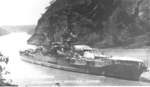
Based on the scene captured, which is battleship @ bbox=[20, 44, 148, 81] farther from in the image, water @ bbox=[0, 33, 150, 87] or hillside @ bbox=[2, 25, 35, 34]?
hillside @ bbox=[2, 25, 35, 34]

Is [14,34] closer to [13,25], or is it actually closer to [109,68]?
[13,25]

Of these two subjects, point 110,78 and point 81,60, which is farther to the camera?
point 81,60

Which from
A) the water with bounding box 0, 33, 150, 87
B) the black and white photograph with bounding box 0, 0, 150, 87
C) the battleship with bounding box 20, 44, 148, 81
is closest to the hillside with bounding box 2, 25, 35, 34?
the black and white photograph with bounding box 0, 0, 150, 87

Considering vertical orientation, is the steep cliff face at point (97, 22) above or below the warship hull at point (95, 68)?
above

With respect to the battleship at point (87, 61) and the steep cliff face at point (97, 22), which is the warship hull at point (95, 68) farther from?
the steep cliff face at point (97, 22)

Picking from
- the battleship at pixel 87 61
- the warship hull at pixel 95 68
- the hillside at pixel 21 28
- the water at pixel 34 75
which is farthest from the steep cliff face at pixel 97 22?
the warship hull at pixel 95 68

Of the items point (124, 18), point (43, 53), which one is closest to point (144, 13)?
point (124, 18)
